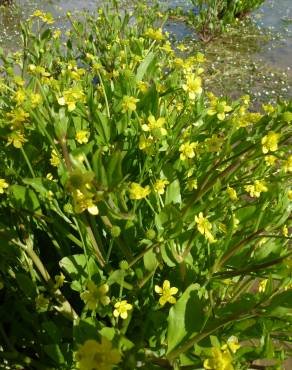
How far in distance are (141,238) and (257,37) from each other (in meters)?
3.73

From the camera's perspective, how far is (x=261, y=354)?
83 centimetres

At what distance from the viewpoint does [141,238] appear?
1076mm

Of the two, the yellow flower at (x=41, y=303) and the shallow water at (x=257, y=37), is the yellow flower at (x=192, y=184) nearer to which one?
the yellow flower at (x=41, y=303)

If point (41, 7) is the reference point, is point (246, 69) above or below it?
below

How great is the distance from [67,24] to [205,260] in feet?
12.2

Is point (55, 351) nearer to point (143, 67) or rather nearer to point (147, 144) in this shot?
point (147, 144)

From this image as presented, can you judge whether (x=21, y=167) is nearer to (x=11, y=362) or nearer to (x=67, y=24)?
(x=11, y=362)

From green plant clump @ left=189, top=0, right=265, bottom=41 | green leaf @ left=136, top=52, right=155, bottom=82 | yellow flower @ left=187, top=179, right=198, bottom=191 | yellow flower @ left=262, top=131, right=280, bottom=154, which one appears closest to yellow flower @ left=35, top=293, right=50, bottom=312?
yellow flower @ left=187, top=179, right=198, bottom=191

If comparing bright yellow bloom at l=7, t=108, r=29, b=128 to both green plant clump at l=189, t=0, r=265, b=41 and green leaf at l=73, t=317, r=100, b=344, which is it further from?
green plant clump at l=189, t=0, r=265, b=41

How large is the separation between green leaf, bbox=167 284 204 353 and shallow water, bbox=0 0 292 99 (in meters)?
2.53

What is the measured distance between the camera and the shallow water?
3293mm

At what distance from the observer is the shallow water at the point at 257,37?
3293 mm

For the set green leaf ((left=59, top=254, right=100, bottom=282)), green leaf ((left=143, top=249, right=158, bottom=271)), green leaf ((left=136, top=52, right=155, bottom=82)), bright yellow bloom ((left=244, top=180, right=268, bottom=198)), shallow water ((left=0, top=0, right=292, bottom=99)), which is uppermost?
green leaf ((left=136, top=52, right=155, bottom=82))

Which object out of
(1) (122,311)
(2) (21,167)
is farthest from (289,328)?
(2) (21,167)
